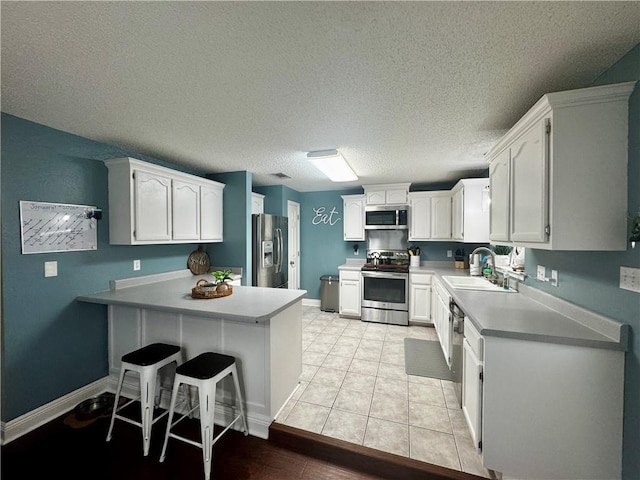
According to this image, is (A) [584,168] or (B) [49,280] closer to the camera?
(A) [584,168]

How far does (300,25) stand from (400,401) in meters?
2.72

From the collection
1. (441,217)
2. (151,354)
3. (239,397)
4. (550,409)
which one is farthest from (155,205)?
(441,217)

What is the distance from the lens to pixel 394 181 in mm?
4152

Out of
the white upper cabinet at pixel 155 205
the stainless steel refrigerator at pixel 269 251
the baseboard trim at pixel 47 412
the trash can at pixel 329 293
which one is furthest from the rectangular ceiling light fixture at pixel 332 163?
the baseboard trim at pixel 47 412

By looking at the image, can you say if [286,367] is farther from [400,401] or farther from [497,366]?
[497,366]

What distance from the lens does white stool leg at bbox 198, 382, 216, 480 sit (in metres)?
1.52

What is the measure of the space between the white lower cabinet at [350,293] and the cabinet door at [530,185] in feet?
8.98

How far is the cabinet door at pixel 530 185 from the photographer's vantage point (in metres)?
1.39

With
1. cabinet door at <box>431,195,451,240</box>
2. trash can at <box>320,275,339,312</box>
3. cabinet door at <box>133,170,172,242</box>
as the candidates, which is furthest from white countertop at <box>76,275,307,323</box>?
cabinet door at <box>431,195,451,240</box>

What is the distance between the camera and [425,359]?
292cm

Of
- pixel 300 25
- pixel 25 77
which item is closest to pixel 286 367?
pixel 300 25

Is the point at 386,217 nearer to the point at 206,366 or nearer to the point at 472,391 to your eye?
the point at 472,391

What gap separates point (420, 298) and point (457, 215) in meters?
1.38

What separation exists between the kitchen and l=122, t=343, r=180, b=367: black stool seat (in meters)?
0.81
